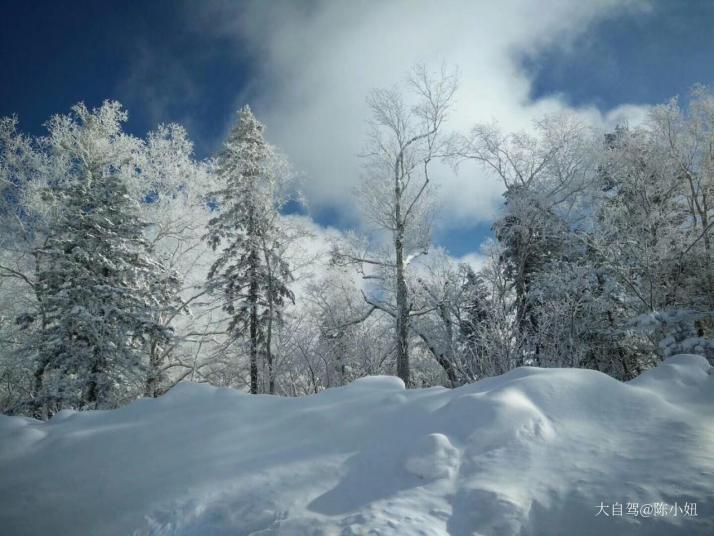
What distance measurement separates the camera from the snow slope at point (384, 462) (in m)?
2.67

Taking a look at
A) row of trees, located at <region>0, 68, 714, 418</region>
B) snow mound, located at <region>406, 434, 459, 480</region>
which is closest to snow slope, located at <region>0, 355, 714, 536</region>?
snow mound, located at <region>406, 434, 459, 480</region>

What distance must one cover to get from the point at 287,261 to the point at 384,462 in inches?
511

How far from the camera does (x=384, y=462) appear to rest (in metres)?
3.34

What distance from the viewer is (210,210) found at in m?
17.7

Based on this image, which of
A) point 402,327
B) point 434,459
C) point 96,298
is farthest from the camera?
point 402,327

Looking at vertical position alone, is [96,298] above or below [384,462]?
above

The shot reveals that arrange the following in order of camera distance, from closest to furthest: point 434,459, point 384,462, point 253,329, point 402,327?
1. point 434,459
2. point 384,462
3. point 402,327
4. point 253,329

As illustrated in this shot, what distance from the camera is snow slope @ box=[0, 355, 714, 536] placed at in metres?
2.67

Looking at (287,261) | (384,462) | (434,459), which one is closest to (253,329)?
(287,261)

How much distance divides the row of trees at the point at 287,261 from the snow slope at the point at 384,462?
7336 mm

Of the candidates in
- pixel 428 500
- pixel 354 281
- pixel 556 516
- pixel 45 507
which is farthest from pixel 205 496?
pixel 354 281

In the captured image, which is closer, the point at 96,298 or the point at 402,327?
the point at 96,298

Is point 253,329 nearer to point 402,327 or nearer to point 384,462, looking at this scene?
point 402,327

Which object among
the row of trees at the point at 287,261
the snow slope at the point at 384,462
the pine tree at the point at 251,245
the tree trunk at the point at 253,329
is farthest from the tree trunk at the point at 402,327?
the snow slope at the point at 384,462
